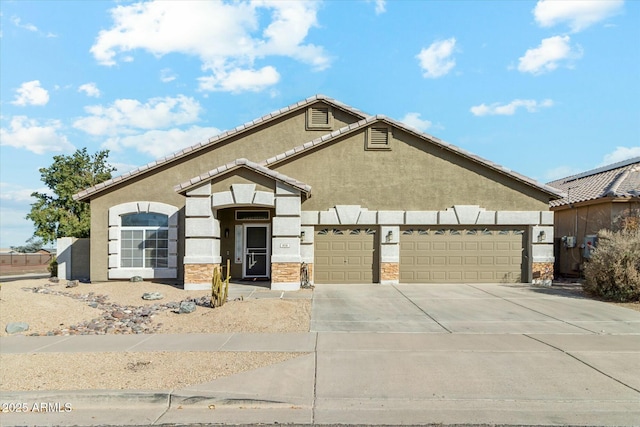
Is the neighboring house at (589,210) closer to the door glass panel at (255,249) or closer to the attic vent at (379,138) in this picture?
the attic vent at (379,138)

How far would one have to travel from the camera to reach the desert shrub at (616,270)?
13656 millimetres

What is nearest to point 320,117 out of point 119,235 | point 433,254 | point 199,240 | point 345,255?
point 345,255

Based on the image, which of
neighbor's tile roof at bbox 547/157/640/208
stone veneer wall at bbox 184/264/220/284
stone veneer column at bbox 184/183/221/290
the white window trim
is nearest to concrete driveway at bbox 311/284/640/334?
stone veneer wall at bbox 184/264/220/284

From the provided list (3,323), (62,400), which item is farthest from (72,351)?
(3,323)

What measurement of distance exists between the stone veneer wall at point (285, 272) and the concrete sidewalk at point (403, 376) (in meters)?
4.01

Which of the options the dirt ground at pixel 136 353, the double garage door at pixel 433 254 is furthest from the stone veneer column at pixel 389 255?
the dirt ground at pixel 136 353

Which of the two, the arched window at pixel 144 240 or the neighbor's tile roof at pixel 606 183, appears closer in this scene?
the arched window at pixel 144 240

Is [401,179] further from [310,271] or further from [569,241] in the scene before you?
[569,241]

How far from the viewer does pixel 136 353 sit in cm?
841

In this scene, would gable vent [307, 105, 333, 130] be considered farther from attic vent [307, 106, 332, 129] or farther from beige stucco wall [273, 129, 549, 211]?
beige stucco wall [273, 129, 549, 211]

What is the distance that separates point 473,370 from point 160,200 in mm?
14058

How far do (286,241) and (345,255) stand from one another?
3.01 metres

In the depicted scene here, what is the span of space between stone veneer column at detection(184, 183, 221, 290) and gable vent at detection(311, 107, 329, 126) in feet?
21.1

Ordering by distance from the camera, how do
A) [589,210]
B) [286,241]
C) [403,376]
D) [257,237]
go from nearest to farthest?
[403,376]
[286,241]
[257,237]
[589,210]
